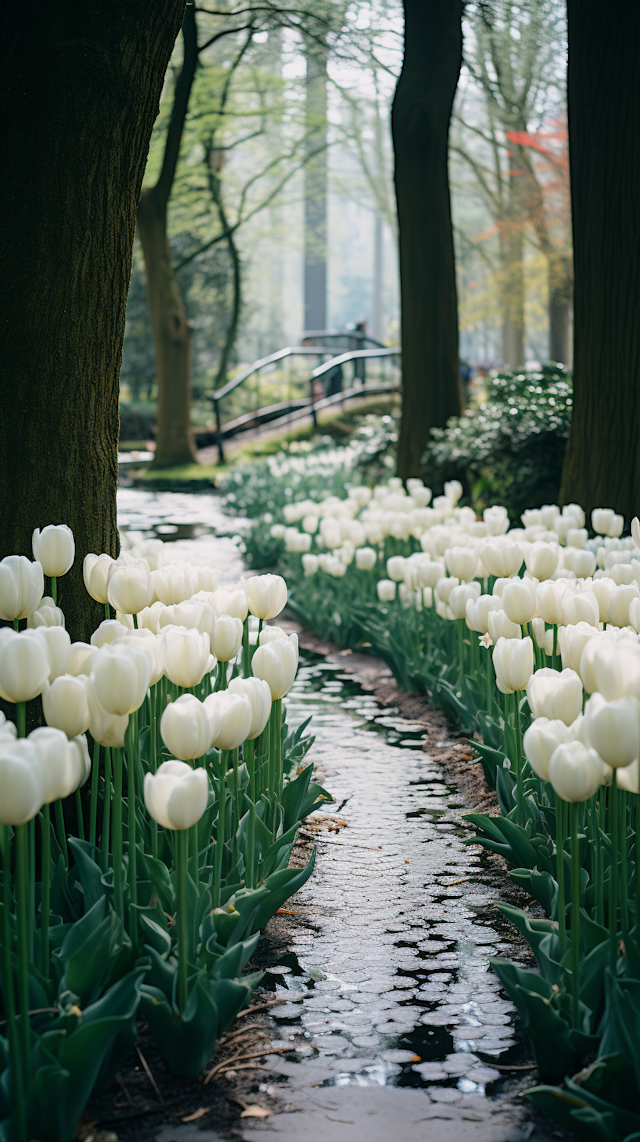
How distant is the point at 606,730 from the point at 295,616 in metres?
5.73

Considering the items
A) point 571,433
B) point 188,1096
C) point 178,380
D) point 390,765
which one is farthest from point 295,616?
point 178,380

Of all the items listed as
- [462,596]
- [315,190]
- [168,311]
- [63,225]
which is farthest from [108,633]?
[315,190]

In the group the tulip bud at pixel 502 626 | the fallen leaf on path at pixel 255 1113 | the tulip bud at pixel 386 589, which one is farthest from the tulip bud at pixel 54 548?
the tulip bud at pixel 386 589

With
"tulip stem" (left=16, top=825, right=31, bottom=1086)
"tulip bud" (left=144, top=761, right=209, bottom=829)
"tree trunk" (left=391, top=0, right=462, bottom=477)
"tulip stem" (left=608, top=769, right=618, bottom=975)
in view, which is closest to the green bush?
"tree trunk" (left=391, top=0, right=462, bottom=477)

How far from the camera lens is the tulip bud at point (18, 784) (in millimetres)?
1495

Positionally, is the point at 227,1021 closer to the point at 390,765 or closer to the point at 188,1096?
the point at 188,1096

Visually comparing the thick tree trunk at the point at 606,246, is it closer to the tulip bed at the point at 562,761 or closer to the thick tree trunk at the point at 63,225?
the tulip bed at the point at 562,761

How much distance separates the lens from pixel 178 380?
703 inches

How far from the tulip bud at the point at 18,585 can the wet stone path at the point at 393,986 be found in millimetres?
1046

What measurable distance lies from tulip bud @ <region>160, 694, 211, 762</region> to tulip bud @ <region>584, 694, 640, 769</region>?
67 cm

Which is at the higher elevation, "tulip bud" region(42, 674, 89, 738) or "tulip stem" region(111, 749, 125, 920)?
"tulip bud" region(42, 674, 89, 738)

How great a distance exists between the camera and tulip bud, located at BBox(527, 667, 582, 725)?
6.45 ft

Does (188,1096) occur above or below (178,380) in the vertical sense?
below

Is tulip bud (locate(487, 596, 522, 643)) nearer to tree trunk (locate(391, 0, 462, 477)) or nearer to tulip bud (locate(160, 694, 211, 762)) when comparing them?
tulip bud (locate(160, 694, 211, 762))
